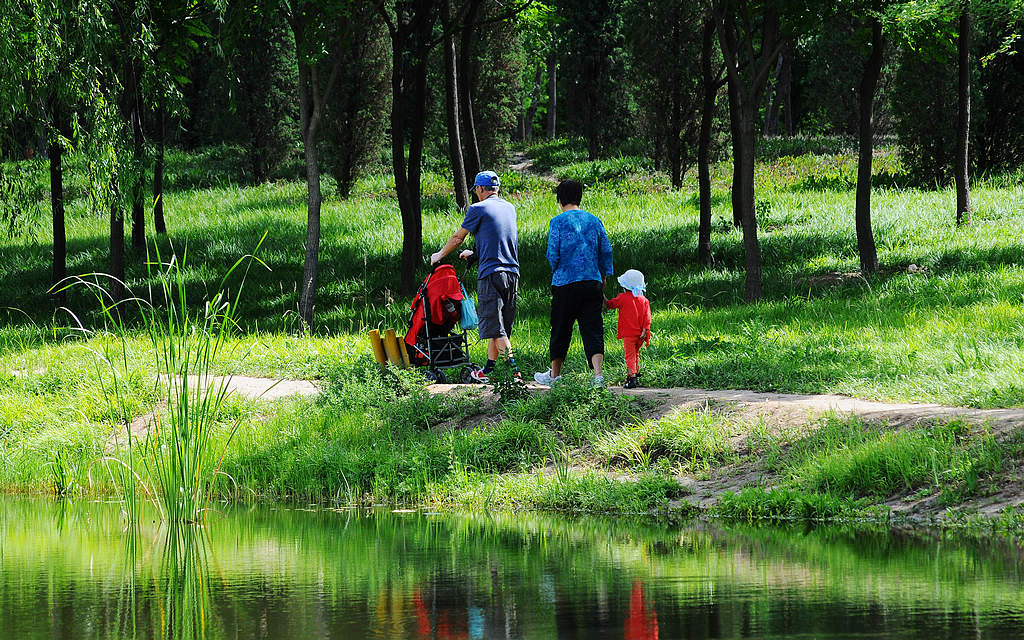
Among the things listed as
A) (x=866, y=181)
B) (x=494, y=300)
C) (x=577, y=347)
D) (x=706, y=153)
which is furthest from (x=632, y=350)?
(x=706, y=153)

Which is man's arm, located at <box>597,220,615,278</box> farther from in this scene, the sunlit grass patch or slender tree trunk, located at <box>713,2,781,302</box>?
slender tree trunk, located at <box>713,2,781,302</box>

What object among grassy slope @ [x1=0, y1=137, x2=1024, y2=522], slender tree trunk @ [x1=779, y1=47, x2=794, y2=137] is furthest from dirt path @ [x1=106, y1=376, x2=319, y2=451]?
slender tree trunk @ [x1=779, y1=47, x2=794, y2=137]

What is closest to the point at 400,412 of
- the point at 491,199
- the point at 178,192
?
the point at 491,199

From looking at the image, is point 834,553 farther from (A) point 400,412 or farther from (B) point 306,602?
(A) point 400,412

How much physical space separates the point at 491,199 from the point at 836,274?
11.3 m

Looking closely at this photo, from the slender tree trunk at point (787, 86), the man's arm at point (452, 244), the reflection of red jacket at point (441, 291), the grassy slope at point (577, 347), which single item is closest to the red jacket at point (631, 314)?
the grassy slope at point (577, 347)

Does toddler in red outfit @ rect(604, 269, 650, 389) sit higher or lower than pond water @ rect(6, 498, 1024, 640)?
higher

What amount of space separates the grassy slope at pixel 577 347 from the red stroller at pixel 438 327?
2.15 ft

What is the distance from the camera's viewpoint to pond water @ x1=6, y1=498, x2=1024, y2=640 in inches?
173

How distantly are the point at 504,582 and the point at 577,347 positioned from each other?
863 centimetres

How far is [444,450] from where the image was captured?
30.4 feet

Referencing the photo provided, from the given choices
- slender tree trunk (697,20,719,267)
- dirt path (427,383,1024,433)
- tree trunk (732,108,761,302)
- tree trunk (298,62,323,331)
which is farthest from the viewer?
slender tree trunk (697,20,719,267)

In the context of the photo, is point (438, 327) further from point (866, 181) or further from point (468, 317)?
point (866, 181)

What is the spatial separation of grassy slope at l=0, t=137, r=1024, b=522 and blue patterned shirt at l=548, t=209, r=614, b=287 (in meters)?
1.27
